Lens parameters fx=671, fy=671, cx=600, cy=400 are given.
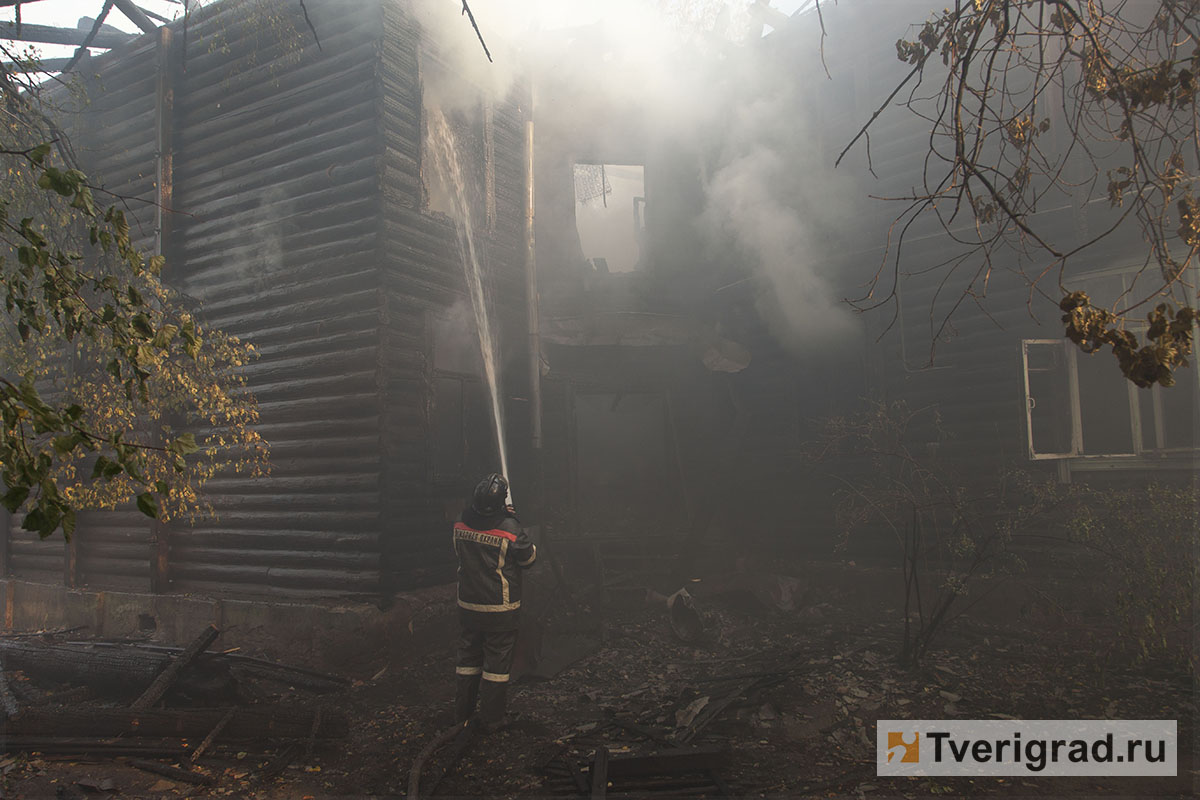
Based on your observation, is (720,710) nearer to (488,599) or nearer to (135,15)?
(488,599)

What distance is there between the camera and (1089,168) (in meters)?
7.92

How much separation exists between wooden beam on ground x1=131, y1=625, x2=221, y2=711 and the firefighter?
7.96 ft

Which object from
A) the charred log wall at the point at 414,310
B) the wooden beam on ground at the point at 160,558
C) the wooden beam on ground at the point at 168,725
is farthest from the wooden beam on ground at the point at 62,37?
the wooden beam on ground at the point at 168,725

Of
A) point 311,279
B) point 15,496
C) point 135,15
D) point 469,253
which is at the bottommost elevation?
point 15,496

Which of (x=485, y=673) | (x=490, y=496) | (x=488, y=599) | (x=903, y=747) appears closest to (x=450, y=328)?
(x=490, y=496)

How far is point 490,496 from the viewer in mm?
5727

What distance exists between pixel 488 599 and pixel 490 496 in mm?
845

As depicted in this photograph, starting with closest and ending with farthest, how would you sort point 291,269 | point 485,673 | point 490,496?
point 485,673 → point 490,496 → point 291,269

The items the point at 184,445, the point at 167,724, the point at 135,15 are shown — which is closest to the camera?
the point at 184,445

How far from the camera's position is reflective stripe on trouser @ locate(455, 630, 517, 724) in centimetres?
545

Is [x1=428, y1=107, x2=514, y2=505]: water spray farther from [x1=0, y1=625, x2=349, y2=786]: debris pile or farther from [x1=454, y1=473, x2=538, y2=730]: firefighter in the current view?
[x1=0, y1=625, x2=349, y2=786]: debris pile

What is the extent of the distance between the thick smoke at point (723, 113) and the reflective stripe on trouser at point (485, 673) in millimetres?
6427

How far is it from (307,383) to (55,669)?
3.68 m

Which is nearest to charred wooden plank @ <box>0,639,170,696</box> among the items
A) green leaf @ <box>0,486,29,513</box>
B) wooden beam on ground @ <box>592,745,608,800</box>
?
wooden beam on ground @ <box>592,745,608,800</box>
